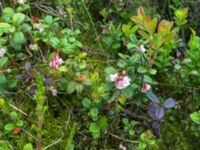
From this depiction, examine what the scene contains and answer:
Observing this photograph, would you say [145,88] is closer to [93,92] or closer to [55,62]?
[93,92]

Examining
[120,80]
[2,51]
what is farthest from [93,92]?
[2,51]

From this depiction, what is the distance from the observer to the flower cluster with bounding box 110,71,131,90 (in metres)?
1.48

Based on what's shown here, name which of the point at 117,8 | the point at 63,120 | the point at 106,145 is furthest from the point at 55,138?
the point at 117,8

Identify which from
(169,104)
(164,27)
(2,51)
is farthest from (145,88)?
(2,51)

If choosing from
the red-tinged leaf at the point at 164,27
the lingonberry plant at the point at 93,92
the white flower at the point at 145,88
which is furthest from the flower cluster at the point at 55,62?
the red-tinged leaf at the point at 164,27

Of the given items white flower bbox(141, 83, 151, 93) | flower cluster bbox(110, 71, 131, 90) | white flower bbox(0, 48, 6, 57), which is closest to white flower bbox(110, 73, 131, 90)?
flower cluster bbox(110, 71, 131, 90)

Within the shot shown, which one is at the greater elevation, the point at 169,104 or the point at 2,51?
the point at 2,51

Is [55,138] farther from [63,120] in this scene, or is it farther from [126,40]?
[126,40]

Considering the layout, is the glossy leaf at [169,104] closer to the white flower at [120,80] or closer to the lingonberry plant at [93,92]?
the lingonberry plant at [93,92]

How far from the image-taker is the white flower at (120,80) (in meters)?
1.48

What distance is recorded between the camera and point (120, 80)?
1.48 m

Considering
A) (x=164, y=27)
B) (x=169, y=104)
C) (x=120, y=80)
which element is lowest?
(x=169, y=104)

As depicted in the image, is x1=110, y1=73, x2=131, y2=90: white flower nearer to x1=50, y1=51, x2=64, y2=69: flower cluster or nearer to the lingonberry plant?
the lingonberry plant

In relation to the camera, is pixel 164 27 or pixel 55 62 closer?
pixel 164 27
